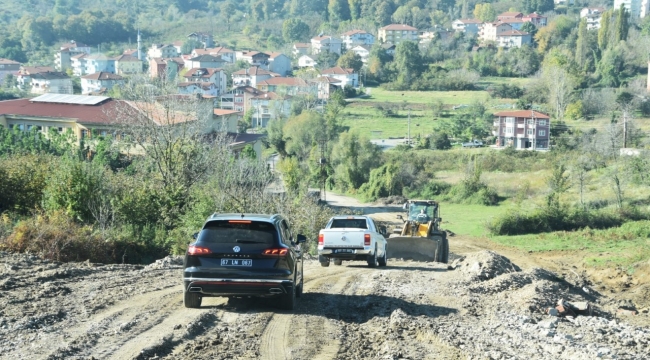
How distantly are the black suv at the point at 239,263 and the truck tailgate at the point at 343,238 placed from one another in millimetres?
9205

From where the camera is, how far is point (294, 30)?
624ft

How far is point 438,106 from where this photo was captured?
99.8 m

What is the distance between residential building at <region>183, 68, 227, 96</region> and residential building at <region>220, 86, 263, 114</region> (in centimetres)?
1086

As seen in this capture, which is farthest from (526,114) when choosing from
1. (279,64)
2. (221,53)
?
(221,53)

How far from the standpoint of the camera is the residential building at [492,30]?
17425cm

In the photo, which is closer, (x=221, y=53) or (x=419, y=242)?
(x=419, y=242)

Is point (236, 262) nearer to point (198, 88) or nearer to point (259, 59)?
point (198, 88)

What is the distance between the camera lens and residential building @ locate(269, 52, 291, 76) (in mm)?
152375

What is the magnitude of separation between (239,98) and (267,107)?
10.0m

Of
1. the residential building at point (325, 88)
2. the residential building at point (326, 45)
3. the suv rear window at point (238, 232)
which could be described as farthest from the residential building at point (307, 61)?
the suv rear window at point (238, 232)

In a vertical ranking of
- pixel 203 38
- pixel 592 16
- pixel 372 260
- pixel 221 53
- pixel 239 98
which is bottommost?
pixel 372 260

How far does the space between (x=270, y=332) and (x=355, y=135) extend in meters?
59.3

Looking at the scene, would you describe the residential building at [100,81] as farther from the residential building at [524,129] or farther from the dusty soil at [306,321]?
the dusty soil at [306,321]

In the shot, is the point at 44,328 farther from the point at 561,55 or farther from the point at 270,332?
the point at 561,55
